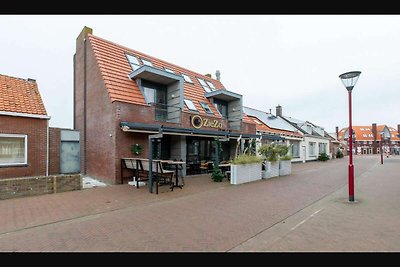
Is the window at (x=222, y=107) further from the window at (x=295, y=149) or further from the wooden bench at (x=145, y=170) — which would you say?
the window at (x=295, y=149)

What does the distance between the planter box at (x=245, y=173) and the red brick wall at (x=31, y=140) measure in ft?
28.8

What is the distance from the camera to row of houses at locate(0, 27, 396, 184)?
34.2 feet

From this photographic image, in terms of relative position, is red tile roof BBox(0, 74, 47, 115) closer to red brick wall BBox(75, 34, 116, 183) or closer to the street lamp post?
red brick wall BBox(75, 34, 116, 183)

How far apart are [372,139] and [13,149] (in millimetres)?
85237

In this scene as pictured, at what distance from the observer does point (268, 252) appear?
162 inches

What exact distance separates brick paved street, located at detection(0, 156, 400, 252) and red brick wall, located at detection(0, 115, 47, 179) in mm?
3010

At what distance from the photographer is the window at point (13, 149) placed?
9.93 m

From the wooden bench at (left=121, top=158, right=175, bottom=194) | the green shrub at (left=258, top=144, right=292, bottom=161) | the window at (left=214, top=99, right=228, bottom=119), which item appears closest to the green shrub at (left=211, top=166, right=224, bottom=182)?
the wooden bench at (left=121, top=158, right=175, bottom=194)

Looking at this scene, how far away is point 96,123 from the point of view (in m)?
12.7

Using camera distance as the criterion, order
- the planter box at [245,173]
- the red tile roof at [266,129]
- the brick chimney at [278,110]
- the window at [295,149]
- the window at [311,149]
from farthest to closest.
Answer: the brick chimney at [278,110] → the window at [311,149] → the window at [295,149] → the red tile roof at [266,129] → the planter box at [245,173]

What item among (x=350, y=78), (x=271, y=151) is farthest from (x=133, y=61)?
(x=350, y=78)

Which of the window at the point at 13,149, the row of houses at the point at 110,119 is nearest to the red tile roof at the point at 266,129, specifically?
the row of houses at the point at 110,119

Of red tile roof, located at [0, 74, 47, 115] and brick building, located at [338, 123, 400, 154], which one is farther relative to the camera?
brick building, located at [338, 123, 400, 154]

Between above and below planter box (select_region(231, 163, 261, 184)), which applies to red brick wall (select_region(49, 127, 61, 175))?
above
